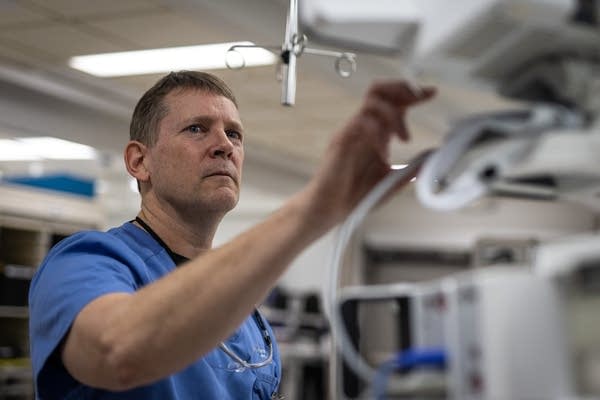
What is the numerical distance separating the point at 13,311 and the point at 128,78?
1657mm

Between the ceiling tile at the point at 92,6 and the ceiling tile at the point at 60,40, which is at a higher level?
the ceiling tile at the point at 60,40

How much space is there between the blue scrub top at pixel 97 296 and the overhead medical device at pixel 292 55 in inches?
13.5

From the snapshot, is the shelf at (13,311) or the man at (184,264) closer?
the man at (184,264)

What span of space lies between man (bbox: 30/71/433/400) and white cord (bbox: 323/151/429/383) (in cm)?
2

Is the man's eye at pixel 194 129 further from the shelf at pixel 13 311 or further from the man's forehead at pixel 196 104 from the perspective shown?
the shelf at pixel 13 311

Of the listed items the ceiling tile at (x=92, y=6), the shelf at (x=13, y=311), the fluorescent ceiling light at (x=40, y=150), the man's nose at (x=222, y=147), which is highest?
the fluorescent ceiling light at (x=40, y=150)

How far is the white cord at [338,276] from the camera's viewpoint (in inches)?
25.1

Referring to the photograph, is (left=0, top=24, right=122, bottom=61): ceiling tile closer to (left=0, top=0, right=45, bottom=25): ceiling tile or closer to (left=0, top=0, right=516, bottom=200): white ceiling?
(left=0, top=0, right=516, bottom=200): white ceiling

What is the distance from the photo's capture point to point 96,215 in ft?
18.7

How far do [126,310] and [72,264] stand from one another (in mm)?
225

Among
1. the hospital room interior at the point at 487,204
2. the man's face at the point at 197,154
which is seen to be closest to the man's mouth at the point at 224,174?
the man's face at the point at 197,154

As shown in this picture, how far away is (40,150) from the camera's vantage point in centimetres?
656

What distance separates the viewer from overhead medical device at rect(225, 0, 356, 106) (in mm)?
1100

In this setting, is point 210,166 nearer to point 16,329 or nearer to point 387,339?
point 387,339
